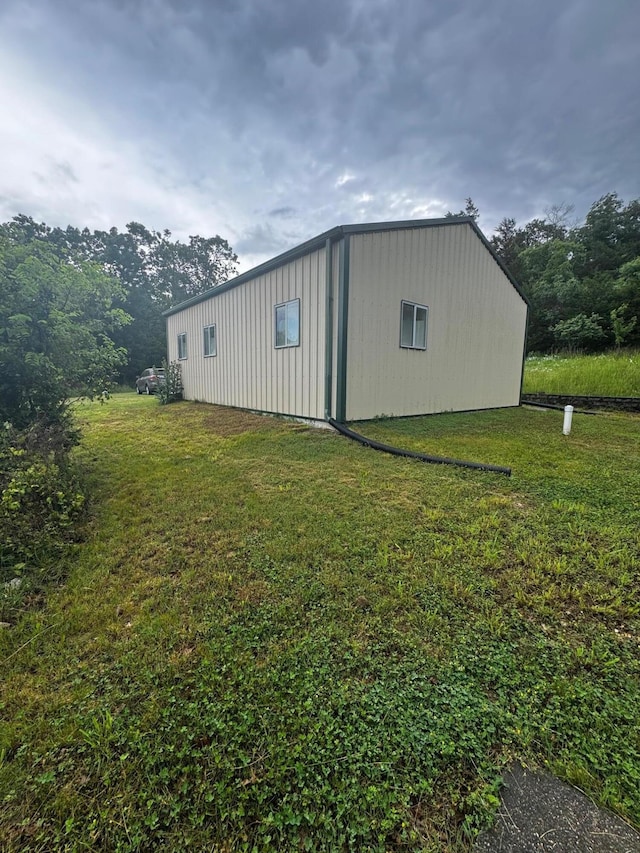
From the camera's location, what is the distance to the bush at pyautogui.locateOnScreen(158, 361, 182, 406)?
11900 mm

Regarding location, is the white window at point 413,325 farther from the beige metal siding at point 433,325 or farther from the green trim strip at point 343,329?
the green trim strip at point 343,329

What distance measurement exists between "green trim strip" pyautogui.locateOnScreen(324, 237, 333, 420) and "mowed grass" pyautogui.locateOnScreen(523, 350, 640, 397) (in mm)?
9602

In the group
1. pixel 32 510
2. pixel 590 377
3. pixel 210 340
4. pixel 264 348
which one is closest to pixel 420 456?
pixel 32 510

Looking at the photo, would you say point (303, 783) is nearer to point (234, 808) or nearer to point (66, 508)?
point (234, 808)

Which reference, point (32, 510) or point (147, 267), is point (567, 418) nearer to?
point (32, 510)

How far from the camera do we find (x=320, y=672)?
1505 mm

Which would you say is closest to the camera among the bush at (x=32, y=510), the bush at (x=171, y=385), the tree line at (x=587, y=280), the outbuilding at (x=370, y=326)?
the bush at (x=32, y=510)

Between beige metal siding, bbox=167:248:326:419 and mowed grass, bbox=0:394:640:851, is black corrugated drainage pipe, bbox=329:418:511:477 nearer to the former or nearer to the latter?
mowed grass, bbox=0:394:640:851

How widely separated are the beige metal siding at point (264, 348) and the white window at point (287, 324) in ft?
0.42

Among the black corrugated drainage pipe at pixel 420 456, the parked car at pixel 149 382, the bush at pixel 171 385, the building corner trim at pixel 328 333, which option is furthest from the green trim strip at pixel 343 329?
the parked car at pixel 149 382

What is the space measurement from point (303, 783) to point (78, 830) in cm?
64

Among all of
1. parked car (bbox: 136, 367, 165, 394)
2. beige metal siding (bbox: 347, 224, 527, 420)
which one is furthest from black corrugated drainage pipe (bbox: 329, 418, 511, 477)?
parked car (bbox: 136, 367, 165, 394)

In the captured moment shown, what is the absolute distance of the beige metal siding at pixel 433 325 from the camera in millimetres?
6492

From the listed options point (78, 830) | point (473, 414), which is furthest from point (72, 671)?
point (473, 414)
